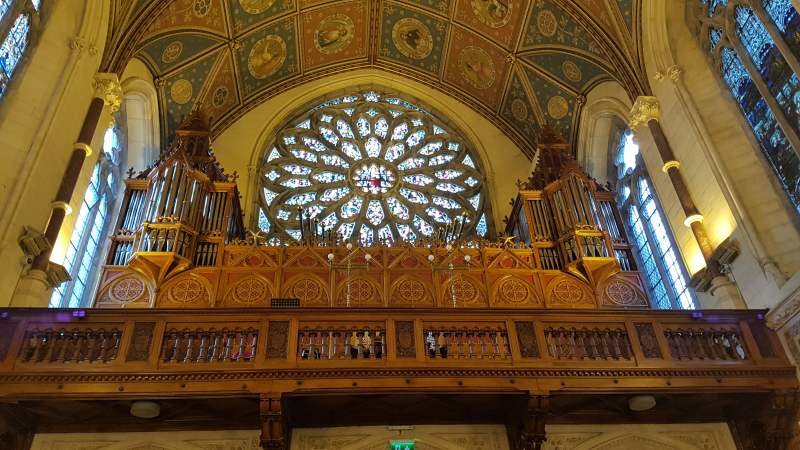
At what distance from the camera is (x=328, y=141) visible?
15633 mm

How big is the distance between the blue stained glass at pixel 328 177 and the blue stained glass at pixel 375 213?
101 cm

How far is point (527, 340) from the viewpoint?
8.02 meters

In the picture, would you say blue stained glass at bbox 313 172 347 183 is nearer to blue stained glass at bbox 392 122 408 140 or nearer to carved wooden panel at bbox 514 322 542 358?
blue stained glass at bbox 392 122 408 140

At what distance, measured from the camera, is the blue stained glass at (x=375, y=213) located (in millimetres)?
14357

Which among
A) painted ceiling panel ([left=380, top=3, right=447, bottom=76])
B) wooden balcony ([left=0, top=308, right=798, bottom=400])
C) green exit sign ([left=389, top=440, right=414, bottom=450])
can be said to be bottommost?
green exit sign ([left=389, top=440, right=414, bottom=450])

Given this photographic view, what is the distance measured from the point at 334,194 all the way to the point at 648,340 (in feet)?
27.1

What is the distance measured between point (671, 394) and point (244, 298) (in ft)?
20.8

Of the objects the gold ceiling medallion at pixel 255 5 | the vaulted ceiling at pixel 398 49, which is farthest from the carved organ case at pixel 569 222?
the gold ceiling medallion at pixel 255 5

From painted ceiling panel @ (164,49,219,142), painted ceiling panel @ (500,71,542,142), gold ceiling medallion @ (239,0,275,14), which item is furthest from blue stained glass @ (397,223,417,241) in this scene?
gold ceiling medallion @ (239,0,275,14)

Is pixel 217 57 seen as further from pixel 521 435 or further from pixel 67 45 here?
pixel 521 435

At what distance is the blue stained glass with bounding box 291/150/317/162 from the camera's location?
15320 mm

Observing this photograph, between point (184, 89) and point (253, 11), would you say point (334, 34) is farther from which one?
point (184, 89)

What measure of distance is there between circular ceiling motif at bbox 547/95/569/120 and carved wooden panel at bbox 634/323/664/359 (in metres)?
7.10

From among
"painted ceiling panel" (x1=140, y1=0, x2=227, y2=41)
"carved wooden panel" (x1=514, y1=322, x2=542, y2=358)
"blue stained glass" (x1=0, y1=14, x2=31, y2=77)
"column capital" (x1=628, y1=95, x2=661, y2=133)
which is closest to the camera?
"carved wooden panel" (x1=514, y1=322, x2=542, y2=358)
